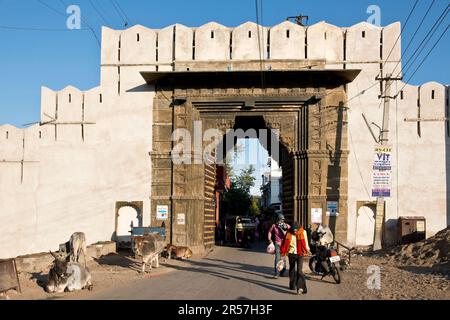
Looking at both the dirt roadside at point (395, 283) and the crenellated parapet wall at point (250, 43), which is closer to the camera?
the dirt roadside at point (395, 283)

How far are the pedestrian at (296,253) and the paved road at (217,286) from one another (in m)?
0.25

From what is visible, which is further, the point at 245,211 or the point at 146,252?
the point at 245,211

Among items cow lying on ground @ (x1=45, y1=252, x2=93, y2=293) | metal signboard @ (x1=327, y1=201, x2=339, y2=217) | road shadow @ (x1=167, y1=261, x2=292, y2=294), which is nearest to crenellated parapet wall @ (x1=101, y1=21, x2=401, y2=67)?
metal signboard @ (x1=327, y1=201, x2=339, y2=217)

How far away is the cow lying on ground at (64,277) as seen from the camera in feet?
41.5

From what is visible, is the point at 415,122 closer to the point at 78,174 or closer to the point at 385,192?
the point at 385,192

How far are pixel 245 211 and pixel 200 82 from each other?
48.0 metres

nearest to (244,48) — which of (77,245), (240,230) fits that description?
(240,230)

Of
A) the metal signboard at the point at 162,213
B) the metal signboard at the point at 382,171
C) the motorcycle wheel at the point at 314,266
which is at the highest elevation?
the metal signboard at the point at 382,171

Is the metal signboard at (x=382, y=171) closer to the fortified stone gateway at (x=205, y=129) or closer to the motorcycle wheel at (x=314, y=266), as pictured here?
the fortified stone gateway at (x=205, y=129)

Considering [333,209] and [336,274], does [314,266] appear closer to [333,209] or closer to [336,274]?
[336,274]

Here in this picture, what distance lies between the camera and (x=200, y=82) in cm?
2564

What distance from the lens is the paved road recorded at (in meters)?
11.6

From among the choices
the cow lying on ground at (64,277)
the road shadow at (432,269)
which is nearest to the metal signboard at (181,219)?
the road shadow at (432,269)
